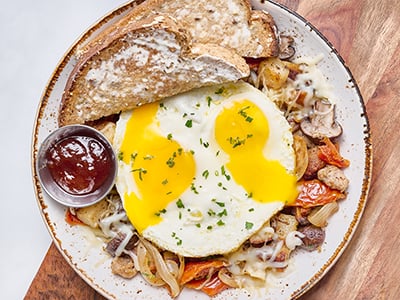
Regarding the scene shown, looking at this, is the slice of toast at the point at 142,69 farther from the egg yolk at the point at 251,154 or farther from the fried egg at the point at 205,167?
the egg yolk at the point at 251,154

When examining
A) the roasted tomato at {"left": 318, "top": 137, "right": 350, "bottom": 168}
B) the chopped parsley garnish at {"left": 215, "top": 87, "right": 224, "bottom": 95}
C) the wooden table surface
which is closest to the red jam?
the chopped parsley garnish at {"left": 215, "top": 87, "right": 224, "bottom": 95}

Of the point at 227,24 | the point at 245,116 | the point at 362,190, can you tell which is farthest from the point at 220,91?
the point at 362,190

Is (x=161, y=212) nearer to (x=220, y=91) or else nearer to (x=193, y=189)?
(x=193, y=189)

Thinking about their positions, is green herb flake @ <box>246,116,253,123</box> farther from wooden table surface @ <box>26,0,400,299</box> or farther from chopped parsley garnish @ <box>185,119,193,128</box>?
wooden table surface @ <box>26,0,400,299</box>

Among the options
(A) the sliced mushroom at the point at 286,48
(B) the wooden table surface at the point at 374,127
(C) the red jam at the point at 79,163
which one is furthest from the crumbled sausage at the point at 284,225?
(C) the red jam at the point at 79,163

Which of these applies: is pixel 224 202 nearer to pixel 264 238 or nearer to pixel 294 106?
pixel 264 238

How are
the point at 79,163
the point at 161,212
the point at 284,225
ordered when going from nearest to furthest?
1. the point at 79,163
2. the point at 161,212
3. the point at 284,225
